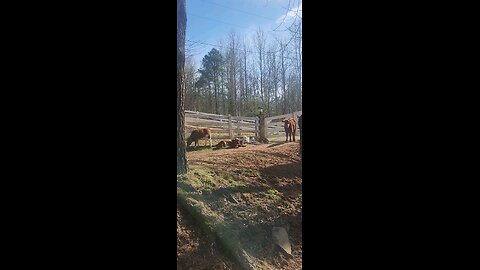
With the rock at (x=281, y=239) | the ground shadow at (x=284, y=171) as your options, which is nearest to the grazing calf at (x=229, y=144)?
the ground shadow at (x=284, y=171)

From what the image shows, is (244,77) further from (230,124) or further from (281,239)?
(281,239)

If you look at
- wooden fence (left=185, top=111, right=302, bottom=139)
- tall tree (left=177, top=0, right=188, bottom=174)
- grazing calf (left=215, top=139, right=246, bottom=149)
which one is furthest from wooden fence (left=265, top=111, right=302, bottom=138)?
tall tree (left=177, top=0, right=188, bottom=174)

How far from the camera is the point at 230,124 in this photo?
992 millimetres

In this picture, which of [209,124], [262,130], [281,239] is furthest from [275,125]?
[281,239]

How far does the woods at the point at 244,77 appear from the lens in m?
0.85

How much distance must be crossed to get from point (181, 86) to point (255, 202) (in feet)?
1.35

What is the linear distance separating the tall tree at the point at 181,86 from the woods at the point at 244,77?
33mm

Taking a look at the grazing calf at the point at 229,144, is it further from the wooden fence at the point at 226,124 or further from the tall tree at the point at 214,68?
the tall tree at the point at 214,68

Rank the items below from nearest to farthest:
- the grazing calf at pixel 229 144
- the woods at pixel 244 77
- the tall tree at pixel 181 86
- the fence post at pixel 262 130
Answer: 1. the tall tree at pixel 181 86
2. the woods at pixel 244 77
3. the fence post at pixel 262 130
4. the grazing calf at pixel 229 144
